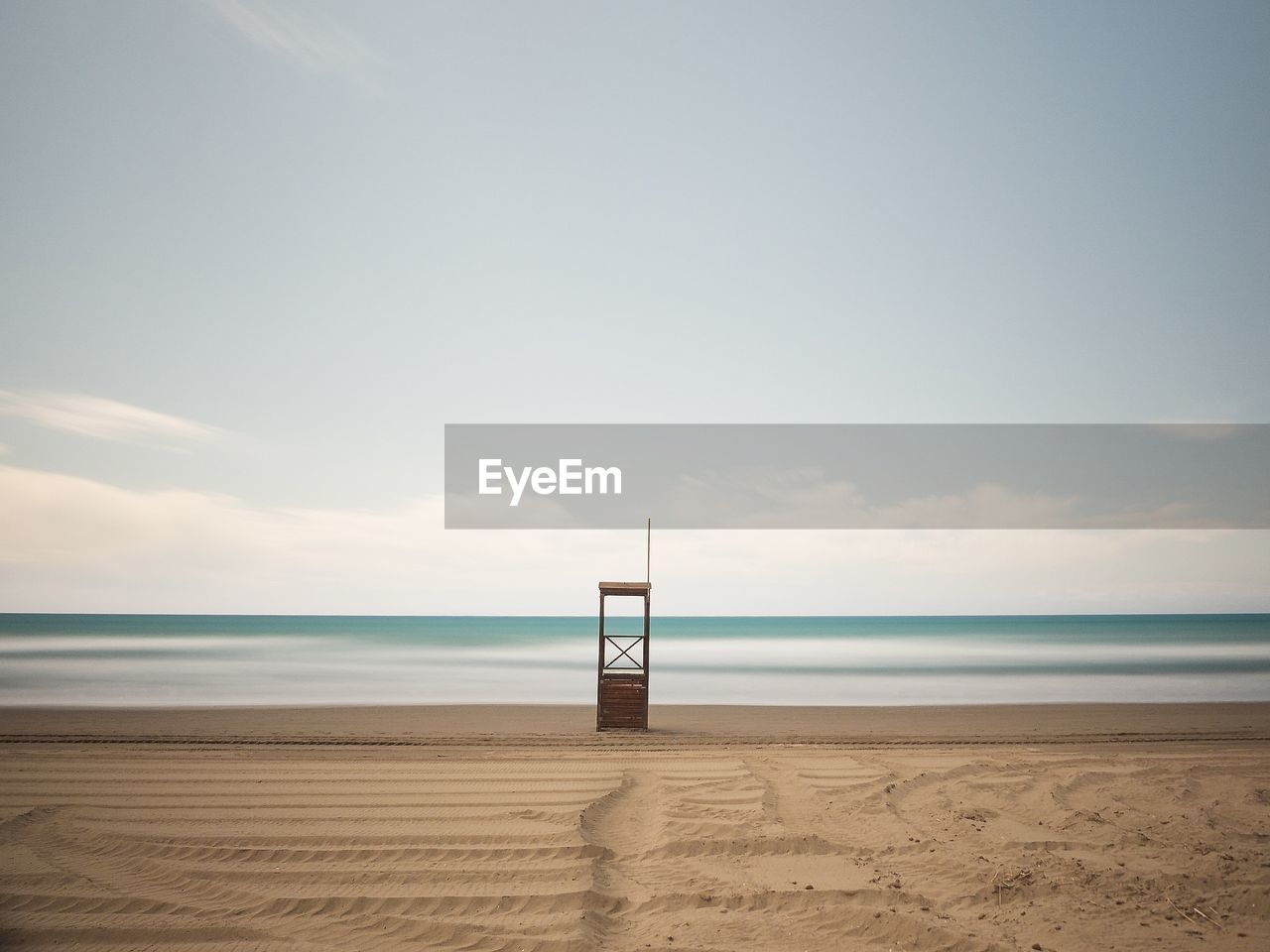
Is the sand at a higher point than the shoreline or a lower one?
higher

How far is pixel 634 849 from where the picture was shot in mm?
6938

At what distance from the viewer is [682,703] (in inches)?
882

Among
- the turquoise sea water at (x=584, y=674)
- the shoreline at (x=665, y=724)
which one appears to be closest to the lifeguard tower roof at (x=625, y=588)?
the shoreline at (x=665, y=724)

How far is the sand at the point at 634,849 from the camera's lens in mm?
5297

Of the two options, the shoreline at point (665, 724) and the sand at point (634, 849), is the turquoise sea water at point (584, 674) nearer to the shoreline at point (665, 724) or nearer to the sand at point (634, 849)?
the shoreline at point (665, 724)

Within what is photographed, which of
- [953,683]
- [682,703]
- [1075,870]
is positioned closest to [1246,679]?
[953,683]

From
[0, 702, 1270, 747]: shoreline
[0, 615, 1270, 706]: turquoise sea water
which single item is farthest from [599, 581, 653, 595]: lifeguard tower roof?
[0, 615, 1270, 706]: turquoise sea water

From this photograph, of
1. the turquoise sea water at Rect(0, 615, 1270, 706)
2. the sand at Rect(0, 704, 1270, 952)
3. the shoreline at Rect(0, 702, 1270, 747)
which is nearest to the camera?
the sand at Rect(0, 704, 1270, 952)

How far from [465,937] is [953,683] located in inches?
1126

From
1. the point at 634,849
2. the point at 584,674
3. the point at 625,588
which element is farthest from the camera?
the point at 584,674

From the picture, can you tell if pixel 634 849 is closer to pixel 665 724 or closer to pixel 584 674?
pixel 665 724

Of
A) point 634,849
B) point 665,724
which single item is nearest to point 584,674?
point 665,724

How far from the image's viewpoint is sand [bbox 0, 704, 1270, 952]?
5.30 metres

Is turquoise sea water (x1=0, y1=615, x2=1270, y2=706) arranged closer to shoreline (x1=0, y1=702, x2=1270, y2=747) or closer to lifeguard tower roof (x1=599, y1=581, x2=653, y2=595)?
Result: shoreline (x1=0, y1=702, x2=1270, y2=747)
